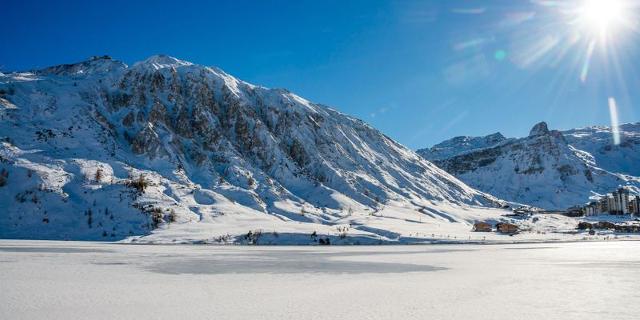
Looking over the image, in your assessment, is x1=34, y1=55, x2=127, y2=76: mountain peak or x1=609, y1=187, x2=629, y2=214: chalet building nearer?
x1=34, y1=55, x2=127, y2=76: mountain peak

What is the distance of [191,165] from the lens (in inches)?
3981

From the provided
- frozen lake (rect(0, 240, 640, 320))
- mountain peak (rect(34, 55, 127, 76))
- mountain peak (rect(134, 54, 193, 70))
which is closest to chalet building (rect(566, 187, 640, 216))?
mountain peak (rect(134, 54, 193, 70))

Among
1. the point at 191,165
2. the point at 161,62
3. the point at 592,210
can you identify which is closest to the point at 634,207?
the point at 592,210

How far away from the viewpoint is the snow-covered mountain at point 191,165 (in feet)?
219

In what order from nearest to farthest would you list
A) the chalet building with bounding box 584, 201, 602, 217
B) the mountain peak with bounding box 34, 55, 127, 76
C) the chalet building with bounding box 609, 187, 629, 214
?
the mountain peak with bounding box 34, 55, 127, 76 → the chalet building with bounding box 584, 201, 602, 217 → the chalet building with bounding box 609, 187, 629, 214

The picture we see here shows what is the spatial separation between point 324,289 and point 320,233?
1829 inches

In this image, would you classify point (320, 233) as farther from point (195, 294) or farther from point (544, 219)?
point (544, 219)

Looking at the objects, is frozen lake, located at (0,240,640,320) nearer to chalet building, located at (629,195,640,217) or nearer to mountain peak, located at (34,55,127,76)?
mountain peak, located at (34,55,127,76)

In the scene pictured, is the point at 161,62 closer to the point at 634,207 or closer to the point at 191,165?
the point at 191,165

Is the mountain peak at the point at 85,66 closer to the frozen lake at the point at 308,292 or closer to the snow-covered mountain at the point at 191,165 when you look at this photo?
the snow-covered mountain at the point at 191,165

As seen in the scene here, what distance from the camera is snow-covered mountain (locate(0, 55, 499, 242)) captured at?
66812 millimetres

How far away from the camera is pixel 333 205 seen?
326 ft

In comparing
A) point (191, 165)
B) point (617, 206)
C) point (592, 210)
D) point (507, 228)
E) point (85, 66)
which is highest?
point (85, 66)

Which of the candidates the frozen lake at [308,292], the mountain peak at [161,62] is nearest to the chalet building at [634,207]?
the mountain peak at [161,62]
